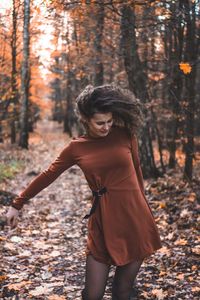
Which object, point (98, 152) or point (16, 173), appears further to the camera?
point (16, 173)

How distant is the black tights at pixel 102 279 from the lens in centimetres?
329

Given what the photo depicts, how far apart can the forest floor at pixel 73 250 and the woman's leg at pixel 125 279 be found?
1464 mm

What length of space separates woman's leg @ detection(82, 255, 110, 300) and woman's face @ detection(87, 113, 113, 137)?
1.00 m

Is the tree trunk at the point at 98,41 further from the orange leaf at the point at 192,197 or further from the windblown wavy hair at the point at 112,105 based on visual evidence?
the windblown wavy hair at the point at 112,105

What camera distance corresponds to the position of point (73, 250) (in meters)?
6.73

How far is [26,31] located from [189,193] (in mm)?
14097

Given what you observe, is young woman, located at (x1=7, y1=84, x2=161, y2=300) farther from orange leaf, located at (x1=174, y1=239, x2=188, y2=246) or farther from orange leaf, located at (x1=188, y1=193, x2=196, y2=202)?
orange leaf, located at (x1=188, y1=193, x2=196, y2=202)

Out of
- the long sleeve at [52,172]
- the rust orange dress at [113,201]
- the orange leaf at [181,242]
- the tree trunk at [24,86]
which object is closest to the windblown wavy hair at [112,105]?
the rust orange dress at [113,201]

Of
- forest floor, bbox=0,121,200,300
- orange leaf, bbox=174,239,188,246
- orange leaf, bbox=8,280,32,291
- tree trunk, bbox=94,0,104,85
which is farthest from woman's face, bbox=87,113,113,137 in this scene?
tree trunk, bbox=94,0,104,85

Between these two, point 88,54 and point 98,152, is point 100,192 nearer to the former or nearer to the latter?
point 98,152

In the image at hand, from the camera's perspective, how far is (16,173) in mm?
14789

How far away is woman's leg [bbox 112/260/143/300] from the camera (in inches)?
136

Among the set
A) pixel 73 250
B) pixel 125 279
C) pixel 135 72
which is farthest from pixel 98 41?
pixel 125 279

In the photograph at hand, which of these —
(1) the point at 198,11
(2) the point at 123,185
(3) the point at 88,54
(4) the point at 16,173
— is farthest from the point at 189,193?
(3) the point at 88,54
